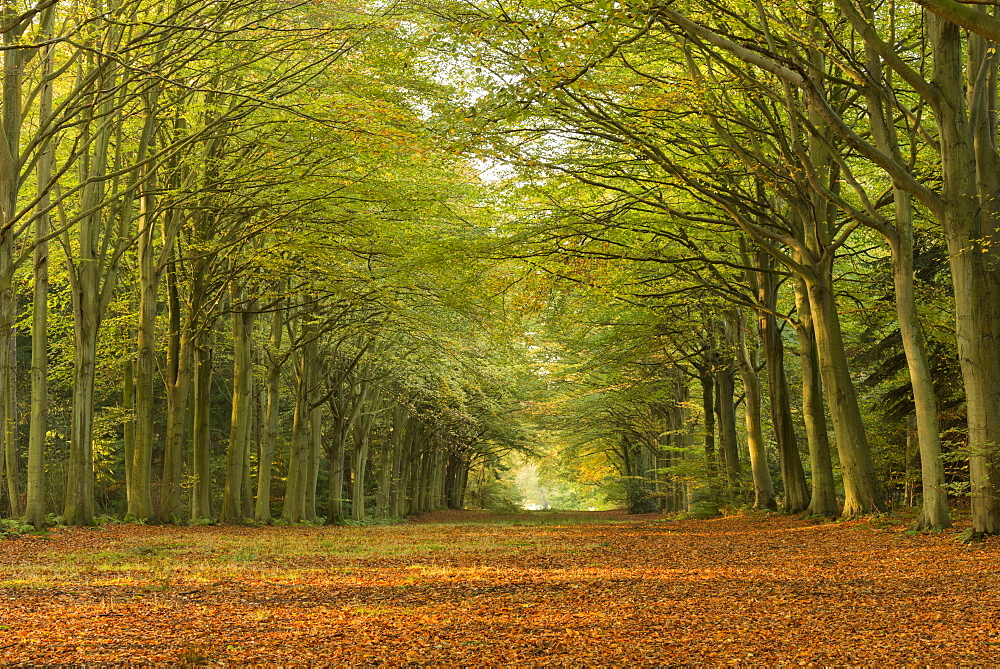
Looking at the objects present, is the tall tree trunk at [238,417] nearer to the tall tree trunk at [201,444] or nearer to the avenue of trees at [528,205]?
the avenue of trees at [528,205]

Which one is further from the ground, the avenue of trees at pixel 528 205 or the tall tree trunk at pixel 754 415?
the avenue of trees at pixel 528 205

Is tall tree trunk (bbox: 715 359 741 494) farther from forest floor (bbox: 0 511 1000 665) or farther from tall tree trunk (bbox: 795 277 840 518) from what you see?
forest floor (bbox: 0 511 1000 665)

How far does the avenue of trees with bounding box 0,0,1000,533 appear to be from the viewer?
1042 cm

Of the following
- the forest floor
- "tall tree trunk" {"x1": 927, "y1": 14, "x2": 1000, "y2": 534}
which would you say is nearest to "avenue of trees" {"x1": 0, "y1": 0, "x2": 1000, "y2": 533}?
"tall tree trunk" {"x1": 927, "y1": 14, "x2": 1000, "y2": 534}

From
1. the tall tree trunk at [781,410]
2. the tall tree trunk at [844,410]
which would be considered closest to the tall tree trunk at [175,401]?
the tall tree trunk at [781,410]

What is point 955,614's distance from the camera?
5.71m

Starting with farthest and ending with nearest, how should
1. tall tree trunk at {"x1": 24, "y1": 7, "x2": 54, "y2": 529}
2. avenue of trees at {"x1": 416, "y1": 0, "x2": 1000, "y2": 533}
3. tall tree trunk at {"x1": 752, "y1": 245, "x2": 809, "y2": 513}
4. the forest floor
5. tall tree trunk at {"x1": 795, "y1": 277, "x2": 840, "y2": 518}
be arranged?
tall tree trunk at {"x1": 752, "y1": 245, "x2": 809, "y2": 513}, tall tree trunk at {"x1": 795, "y1": 277, "x2": 840, "y2": 518}, tall tree trunk at {"x1": 24, "y1": 7, "x2": 54, "y2": 529}, avenue of trees at {"x1": 416, "y1": 0, "x2": 1000, "y2": 533}, the forest floor

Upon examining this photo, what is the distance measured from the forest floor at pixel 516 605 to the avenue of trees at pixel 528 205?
3.19m

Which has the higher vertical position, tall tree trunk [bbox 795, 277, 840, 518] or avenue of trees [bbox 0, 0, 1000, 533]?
avenue of trees [bbox 0, 0, 1000, 533]

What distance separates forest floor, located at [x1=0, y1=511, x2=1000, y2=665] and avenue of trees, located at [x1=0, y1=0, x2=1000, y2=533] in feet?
10.5

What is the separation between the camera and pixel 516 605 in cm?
651

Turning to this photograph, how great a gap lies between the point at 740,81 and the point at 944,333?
19.0ft

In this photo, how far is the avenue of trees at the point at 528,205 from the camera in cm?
1042

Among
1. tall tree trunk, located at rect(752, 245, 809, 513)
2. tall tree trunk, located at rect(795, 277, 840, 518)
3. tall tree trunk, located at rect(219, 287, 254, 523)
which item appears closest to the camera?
tall tree trunk, located at rect(795, 277, 840, 518)
